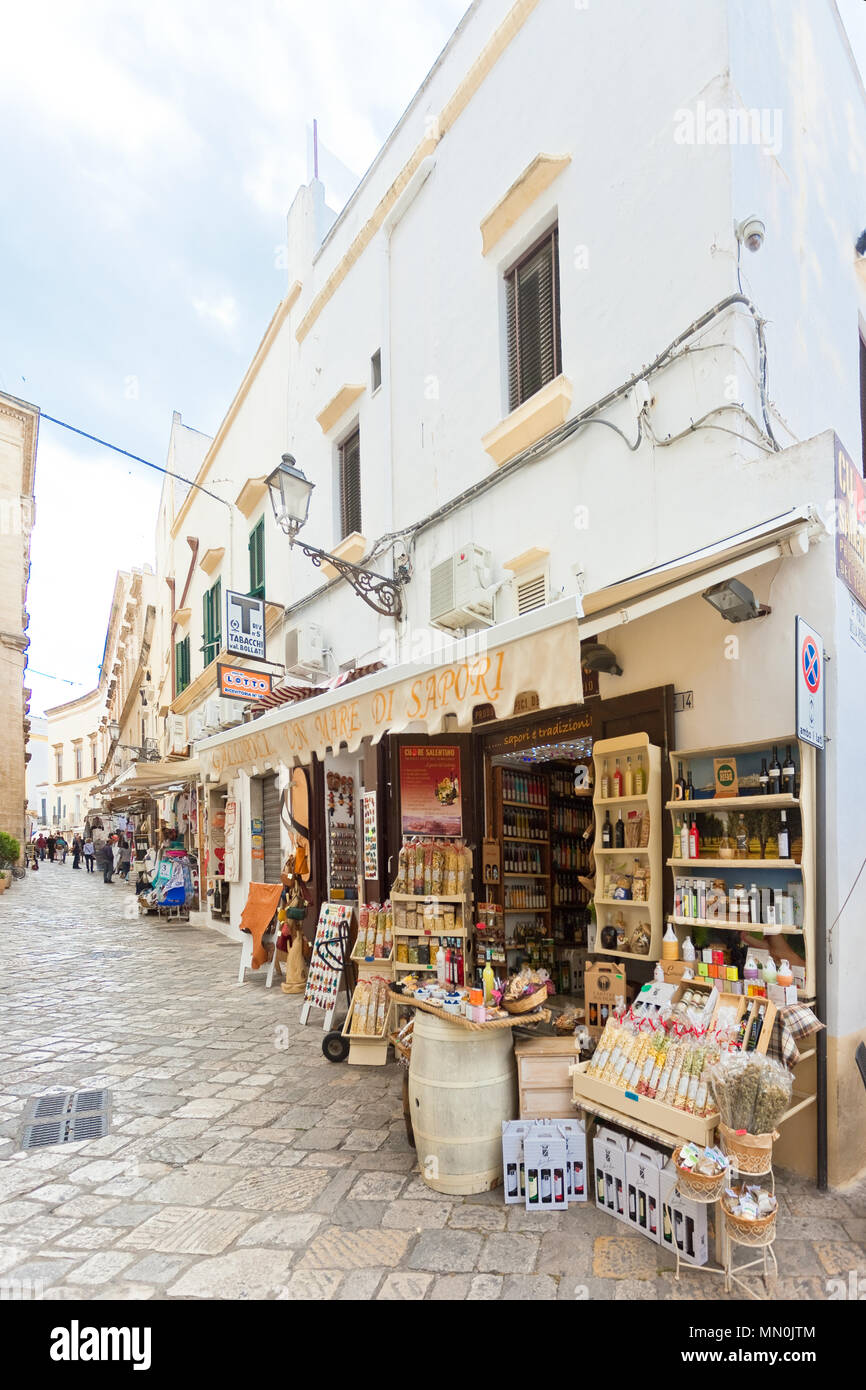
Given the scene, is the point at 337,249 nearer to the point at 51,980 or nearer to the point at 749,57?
the point at 749,57

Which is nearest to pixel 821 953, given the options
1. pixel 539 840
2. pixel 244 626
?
pixel 539 840

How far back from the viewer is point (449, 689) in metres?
4.61

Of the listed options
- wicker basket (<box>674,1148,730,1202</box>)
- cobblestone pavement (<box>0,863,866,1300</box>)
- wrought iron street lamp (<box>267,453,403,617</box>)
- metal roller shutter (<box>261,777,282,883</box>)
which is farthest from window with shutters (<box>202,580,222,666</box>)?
wicker basket (<box>674,1148,730,1202</box>)

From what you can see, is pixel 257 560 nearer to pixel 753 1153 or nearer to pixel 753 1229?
pixel 753 1153

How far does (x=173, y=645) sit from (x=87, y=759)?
1705 inches

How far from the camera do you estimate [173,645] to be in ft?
68.5

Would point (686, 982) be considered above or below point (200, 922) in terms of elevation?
above

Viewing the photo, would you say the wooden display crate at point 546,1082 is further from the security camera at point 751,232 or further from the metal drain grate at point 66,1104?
the security camera at point 751,232

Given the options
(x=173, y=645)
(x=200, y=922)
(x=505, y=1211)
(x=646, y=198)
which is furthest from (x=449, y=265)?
(x=173, y=645)

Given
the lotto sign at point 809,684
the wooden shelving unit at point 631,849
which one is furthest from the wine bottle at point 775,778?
the wooden shelving unit at point 631,849

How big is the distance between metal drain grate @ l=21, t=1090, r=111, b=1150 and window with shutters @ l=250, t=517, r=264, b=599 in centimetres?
861

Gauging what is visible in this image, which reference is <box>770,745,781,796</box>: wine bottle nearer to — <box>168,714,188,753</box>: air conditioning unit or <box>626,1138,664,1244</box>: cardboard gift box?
<box>626,1138,664,1244</box>: cardboard gift box

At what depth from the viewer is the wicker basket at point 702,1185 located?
3.16 meters

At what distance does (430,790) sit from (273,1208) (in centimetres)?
407
